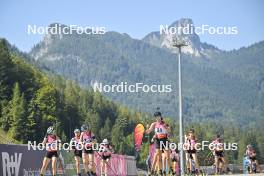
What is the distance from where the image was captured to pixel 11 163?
21.5 m

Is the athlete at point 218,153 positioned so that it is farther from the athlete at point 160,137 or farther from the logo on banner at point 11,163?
the logo on banner at point 11,163

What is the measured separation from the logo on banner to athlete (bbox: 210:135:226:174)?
34.3 feet

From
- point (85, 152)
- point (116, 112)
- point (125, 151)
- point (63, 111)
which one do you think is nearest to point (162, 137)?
point (85, 152)

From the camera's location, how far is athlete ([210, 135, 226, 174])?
2942 centimetres

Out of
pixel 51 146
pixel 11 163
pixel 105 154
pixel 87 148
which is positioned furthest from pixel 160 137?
pixel 105 154

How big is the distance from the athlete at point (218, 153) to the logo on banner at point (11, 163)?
1045 cm

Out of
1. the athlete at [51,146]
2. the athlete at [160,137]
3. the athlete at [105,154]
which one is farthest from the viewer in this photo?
the athlete at [105,154]

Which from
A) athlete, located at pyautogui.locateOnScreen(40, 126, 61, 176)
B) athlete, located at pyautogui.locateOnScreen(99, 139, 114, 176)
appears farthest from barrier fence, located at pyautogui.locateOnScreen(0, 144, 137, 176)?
athlete, located at pyautogui.locateOnScreen(99, 139, 114, 176)

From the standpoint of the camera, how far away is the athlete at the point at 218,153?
2942 cm

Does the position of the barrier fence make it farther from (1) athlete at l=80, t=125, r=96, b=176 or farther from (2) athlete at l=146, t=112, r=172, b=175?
(2) athlete at l=146, t=112, r=172, b=175

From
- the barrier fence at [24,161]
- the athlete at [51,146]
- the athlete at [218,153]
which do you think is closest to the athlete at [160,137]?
the athlete at [51,146]

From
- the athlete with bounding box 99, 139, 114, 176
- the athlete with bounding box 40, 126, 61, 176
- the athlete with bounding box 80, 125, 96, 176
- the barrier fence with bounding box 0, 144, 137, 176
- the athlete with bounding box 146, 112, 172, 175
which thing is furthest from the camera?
the athlete with bounding box 99, 139, 114, 176

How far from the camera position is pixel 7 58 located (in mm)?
99188

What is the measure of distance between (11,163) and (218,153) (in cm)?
1184
